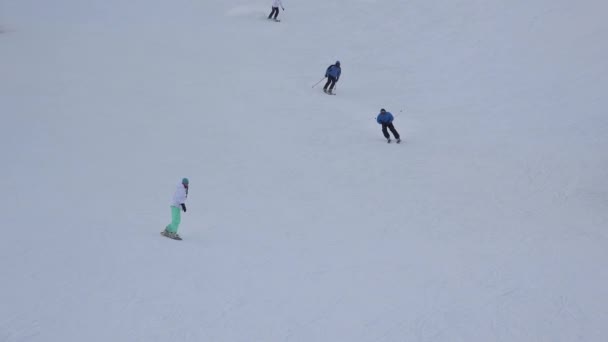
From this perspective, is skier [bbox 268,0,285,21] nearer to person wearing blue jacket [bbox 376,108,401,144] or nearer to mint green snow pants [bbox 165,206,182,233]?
person wearing blue jacket [bbox 376,108,401,144]

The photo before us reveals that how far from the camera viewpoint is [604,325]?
308 inches

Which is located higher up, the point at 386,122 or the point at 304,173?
the point at 386,122

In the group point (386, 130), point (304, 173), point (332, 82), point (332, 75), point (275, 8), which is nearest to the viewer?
point (304, 173)

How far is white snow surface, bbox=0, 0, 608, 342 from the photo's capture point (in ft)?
25.6

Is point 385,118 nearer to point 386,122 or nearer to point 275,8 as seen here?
point 386,122

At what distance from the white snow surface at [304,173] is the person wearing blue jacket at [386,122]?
34 centimetres

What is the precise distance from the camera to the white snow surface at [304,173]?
781cm

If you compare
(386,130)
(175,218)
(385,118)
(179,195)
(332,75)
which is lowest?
(175,218)

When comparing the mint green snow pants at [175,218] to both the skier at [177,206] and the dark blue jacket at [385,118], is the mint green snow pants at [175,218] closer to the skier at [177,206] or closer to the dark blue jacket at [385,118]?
the skier at [177,206]

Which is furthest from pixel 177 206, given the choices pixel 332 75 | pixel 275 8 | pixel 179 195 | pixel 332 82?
pixel 275 8

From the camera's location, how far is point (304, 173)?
45.1 ft

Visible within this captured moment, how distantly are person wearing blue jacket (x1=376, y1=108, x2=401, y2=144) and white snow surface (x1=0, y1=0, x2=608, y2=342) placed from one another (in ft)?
1.11

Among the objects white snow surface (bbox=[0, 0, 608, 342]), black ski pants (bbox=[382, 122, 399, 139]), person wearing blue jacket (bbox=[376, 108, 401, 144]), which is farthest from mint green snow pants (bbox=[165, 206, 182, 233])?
black ski pants (bbox=[382, 122, 399, 139])

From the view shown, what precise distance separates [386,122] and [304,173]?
3.42 metres
